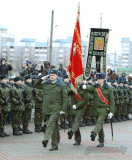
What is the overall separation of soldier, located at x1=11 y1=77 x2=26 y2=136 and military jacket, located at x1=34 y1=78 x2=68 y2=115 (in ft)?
7.92

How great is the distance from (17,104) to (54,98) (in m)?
2.63

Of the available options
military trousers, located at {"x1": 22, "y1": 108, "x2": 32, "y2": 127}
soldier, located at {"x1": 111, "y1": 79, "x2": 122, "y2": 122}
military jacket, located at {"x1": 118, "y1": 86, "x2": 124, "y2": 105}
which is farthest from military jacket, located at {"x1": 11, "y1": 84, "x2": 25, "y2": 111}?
military jacket, located at {"x1": 118, "y1": 86, "x2": 124, "y2": 105}

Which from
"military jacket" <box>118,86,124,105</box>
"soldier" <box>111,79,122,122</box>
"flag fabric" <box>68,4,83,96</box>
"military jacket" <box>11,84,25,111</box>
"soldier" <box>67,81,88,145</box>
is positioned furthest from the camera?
"military jacket" <box>118,86,124,105</box>

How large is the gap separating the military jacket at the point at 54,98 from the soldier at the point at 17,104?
2413 millimetres

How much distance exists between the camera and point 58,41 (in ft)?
407

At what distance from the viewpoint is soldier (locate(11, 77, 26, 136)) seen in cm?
1073

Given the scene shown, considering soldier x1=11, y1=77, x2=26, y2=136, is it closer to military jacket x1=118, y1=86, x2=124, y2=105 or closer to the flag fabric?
the flag fabric

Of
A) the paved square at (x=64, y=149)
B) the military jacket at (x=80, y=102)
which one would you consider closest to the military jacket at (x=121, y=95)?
the paved square at (x=64, y=149)

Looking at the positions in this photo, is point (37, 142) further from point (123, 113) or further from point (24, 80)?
point (123, 113)

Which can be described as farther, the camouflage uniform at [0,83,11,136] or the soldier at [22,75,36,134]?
the soldier at [22,75,36,134]

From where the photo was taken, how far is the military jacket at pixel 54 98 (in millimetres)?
8440

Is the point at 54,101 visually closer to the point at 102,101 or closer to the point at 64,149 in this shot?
the point at 64,149

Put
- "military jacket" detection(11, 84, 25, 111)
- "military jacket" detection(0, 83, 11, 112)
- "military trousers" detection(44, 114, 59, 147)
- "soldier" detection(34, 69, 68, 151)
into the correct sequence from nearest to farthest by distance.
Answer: "military trousers" detection(44, 114, 59, 147), "soldier" detection(34, 69, 68, 151), "military jacket" detection(0, 83, 11, 112), "military jacket" detection(11, 84, 25, 111)

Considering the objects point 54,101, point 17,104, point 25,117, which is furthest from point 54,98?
point 25,117
